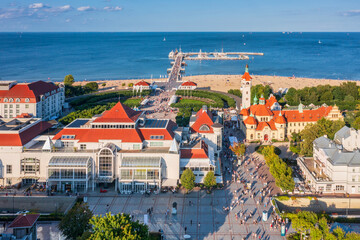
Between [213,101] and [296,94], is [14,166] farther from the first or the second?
[296,94]

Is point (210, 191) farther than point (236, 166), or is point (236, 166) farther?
point (236, 166)

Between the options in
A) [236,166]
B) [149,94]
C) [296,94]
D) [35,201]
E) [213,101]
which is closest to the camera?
[35,201]

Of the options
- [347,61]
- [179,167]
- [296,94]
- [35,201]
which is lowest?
[35,201]

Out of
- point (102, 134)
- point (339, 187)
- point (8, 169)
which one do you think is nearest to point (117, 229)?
point (102, 134)

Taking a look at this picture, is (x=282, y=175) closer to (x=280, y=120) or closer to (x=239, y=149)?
(x=239, y=149)

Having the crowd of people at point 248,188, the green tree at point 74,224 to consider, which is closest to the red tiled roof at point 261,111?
the crowd of people at point 248,188

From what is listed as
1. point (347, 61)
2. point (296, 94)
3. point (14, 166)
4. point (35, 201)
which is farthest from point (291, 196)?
point (347, 61)

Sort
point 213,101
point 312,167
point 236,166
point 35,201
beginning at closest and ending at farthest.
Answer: point 35,201 → point 312,167 → point 236,166 → point 213,101
